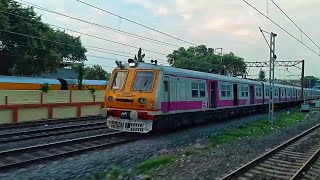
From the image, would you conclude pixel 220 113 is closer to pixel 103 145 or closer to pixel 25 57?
pixel 103 145

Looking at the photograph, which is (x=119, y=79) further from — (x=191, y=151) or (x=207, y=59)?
(x=207, y=59)

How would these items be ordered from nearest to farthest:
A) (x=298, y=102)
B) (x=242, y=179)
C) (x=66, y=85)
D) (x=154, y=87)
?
(x=242, y=179) → (x=154, y=87) → (x=66, y=85) → (x=298, y=102)

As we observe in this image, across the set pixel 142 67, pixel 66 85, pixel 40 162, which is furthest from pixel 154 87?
pixel 66 85

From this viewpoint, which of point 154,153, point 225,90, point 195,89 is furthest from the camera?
point 225,90

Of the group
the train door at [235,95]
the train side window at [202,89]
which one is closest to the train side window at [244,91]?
the train door at [235,95]

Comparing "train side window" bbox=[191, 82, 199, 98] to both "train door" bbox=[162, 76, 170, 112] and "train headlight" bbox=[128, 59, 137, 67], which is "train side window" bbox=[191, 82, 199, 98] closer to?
"train door" bbox=[162, 76, 170, 112]

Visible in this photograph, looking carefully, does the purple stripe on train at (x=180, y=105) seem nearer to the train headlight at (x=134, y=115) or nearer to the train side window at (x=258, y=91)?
the train headlight at (x=134, y=115)

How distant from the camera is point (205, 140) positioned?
49.6ft

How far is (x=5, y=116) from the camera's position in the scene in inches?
795

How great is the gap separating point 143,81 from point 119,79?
117 centimetres

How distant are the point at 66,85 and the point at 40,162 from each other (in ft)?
81.9

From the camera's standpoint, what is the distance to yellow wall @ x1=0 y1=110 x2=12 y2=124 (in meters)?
20.0

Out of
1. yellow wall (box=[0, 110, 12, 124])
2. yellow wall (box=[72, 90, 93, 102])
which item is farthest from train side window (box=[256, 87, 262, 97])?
yellow wall (box=[0, 110, 12, 124])

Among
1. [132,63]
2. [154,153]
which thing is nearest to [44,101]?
[132,63]
